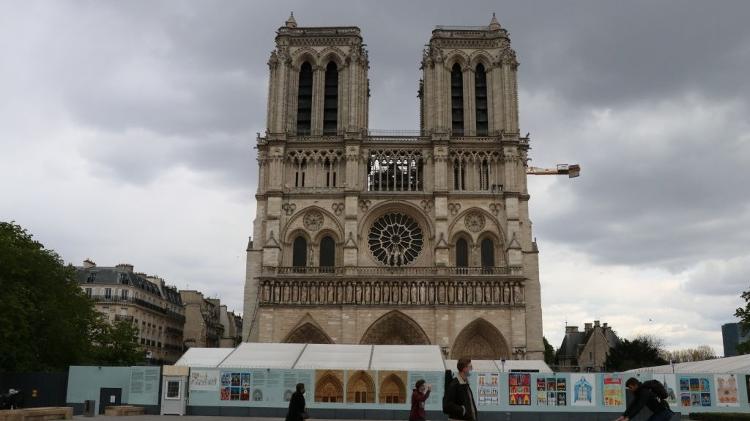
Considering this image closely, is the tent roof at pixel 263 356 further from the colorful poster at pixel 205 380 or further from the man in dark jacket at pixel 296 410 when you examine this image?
the man in dark jacket at pixel 296 410

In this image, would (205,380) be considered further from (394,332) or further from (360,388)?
(394,332)

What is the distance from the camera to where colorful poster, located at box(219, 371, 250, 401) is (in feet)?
83.5

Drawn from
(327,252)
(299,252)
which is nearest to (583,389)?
(327,252)

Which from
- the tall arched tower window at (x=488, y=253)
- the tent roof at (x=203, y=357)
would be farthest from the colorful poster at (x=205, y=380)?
the tall arched tower window at (x=488, y=253)

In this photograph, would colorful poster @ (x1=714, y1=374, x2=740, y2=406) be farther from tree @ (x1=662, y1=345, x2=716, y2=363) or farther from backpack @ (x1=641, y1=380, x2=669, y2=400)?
tree @ (x1=662, y1=345, x2=716, y2=363)

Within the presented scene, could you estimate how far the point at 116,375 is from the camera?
26.4 metres

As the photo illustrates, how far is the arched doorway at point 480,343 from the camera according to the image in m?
43.0

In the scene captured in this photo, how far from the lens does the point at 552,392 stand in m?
24.8

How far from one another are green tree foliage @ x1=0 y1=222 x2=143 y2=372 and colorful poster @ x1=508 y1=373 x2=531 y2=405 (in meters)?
18.6

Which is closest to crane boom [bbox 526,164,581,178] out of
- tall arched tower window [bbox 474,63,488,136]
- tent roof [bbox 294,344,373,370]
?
tall arched tower window [bbox 474,63,488,136]

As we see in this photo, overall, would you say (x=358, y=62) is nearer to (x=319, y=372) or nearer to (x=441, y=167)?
(x=441, y=167)

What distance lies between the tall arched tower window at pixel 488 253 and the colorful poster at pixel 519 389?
20.9 meters

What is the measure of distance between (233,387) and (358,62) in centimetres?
2943

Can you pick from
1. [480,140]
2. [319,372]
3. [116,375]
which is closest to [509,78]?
[480,140]
